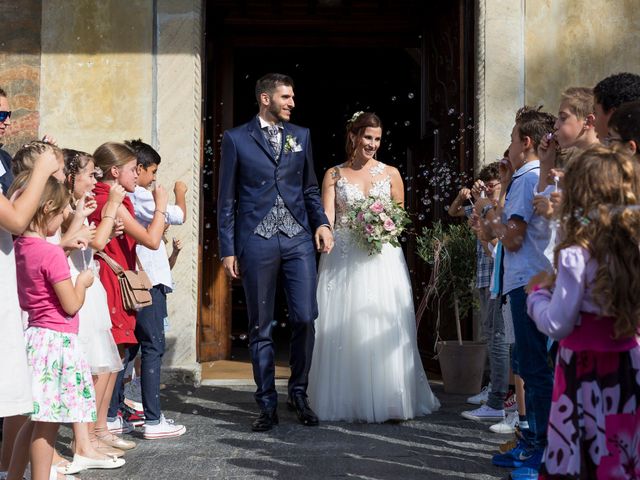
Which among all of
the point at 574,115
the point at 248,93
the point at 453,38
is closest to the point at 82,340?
the point at 574,115

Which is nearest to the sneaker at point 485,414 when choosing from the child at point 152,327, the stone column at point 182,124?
the child at point 152,327

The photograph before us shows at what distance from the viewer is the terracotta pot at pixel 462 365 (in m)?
7.60

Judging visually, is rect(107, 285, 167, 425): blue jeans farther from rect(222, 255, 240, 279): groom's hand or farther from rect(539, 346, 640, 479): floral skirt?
rect(539, 346, 640, 479): floral skirt

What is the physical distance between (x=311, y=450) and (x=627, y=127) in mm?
2862

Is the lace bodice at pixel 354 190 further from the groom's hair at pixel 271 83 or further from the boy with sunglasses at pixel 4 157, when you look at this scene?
the boy with sunglasses at pixel 4 157

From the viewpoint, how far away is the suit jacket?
6.26 m

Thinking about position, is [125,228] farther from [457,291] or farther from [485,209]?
[457,291]

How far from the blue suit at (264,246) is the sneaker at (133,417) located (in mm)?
838

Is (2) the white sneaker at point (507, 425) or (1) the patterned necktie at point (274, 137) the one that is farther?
(1) the patterned necktie at point (274, 137)

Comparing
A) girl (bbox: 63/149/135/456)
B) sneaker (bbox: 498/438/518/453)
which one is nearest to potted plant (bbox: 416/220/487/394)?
sneaker (bbox: 498/438/518/453)

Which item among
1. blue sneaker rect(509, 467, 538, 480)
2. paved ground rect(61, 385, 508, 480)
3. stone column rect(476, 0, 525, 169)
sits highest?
stone column rect(476, 0, 525, 169)

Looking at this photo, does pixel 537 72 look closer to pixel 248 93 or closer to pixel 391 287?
pixel 391 287

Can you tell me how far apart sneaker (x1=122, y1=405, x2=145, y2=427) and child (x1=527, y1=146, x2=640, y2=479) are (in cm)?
360

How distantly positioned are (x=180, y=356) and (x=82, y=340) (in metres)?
3.14
